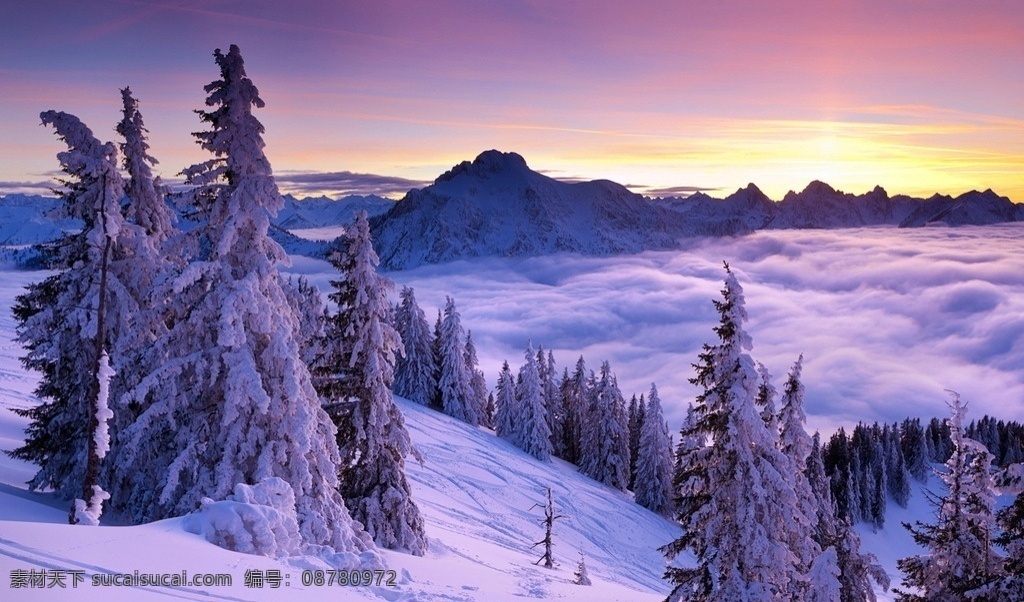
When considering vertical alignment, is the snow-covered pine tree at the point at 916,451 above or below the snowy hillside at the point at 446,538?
below

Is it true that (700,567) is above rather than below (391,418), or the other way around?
below

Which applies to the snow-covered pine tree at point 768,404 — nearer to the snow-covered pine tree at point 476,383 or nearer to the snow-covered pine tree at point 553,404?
the snow-covered pine tree at point 476,383

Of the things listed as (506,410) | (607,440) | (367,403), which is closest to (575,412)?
(607,440)

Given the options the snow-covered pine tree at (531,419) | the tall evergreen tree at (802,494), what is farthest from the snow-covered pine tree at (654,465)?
the tall evergreen tree at (802,494)

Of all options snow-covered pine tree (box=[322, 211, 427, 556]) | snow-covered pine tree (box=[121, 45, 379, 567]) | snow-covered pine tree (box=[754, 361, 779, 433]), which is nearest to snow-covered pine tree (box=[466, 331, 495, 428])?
snow-covered pine tree (box=[322, 211, 427, 556])

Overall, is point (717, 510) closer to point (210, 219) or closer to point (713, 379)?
point (713, 379)

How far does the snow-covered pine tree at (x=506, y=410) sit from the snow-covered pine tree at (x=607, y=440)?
848 cm

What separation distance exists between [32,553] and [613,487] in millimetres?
59250

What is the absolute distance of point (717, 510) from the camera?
15961mm

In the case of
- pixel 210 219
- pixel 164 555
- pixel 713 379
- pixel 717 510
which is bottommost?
pixel 717 510

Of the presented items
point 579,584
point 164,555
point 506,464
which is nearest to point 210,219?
point 164,555

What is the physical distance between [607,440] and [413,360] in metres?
21.0

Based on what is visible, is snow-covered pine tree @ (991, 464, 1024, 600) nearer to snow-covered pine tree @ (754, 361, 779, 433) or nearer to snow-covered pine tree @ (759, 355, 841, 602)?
snow-covered pine tree @ (759, 355, 841, 602)

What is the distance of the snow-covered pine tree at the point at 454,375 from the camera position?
6431 cm
